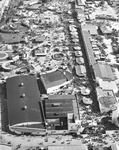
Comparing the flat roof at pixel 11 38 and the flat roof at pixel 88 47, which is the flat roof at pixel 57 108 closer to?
the flat roof at pixel 88 47

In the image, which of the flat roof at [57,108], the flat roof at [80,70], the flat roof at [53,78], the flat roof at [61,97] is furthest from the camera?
the flat roof at [80,70]

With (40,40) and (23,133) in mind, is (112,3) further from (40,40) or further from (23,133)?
(23,133)

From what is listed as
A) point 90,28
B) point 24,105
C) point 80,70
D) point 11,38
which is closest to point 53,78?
point 80,70

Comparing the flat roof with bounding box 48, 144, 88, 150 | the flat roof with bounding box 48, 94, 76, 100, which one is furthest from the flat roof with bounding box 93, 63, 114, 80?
the flat roof with bounding box 48, 144, 88, 150

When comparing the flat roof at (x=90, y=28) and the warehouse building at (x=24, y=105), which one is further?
the flat roof at (x=90, y=28)

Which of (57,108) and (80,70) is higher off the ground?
(80,70)

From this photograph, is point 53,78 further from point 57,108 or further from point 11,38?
point 11,38

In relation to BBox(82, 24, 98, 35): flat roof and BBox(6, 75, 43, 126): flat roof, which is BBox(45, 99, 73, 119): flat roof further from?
BBox(82, 24, 98, 35): flat roof

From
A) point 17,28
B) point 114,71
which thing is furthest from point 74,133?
point 17,28

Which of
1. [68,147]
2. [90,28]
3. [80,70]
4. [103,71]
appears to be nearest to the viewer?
[68,147]

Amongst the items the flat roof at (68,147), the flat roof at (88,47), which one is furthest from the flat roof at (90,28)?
the flat roof at (68,147)
